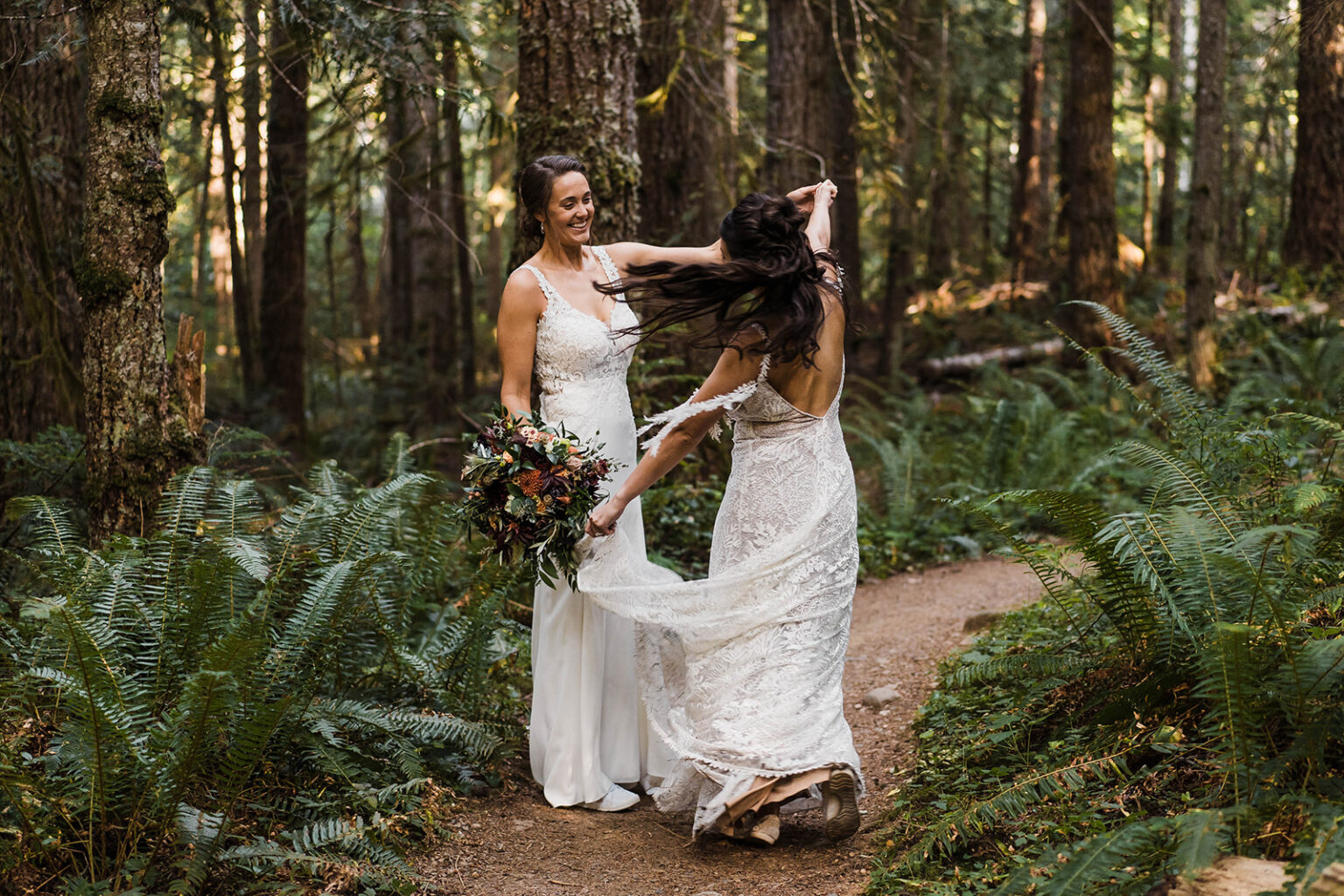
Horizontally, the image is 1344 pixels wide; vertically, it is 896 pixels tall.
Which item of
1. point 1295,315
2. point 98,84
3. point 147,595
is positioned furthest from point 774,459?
point 1295,315

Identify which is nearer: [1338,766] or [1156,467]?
[1338,766]

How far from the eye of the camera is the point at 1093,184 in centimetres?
1377

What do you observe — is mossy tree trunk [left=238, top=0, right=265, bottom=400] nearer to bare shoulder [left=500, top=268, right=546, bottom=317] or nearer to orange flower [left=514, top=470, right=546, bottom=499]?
bare shoulder [left=500, top=268, right=546, bottom=317]

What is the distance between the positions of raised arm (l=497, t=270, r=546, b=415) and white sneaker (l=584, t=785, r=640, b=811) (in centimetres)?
180

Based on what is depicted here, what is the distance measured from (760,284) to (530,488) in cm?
126

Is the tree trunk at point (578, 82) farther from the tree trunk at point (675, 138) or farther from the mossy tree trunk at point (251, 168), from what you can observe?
the tree trunk at point (675, 138)

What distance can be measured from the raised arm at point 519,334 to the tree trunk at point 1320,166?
460 inches

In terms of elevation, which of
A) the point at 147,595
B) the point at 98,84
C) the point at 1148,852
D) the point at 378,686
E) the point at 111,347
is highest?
the point at 98,84

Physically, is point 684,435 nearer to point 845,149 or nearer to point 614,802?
point 614,802

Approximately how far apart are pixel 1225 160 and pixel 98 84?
28.8 m

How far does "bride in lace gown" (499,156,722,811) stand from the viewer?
4.71 metres

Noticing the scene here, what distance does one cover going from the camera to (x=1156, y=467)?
478 centimetres

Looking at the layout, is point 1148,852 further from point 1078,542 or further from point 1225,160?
point 1225,160

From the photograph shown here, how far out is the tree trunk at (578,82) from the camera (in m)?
6.42
